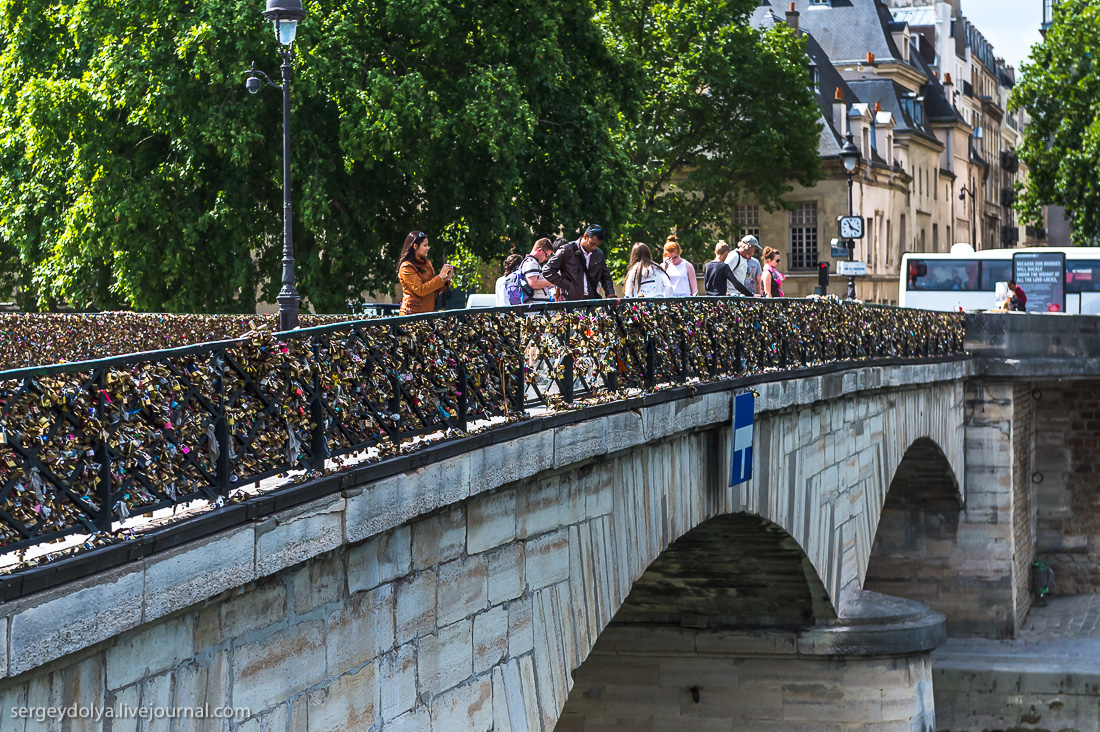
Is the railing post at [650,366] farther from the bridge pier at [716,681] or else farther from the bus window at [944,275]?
the bus window at [944,275]

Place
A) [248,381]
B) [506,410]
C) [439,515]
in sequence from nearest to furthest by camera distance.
A: [248,381] → [439,515] → [506,410]

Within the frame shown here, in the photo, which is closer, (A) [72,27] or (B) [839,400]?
(B) [839,400]

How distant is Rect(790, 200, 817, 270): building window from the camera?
Answer: 60750 mm

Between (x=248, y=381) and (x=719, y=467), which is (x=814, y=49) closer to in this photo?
(x=719, y=467)

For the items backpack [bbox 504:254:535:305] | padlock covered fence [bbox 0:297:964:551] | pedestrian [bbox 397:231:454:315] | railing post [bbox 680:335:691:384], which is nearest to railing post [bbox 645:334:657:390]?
padlock covered fence [bbox 0:297:964:551]

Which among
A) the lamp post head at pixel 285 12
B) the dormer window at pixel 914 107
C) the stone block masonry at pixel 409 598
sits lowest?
the stone block masonry at pixel 409 598

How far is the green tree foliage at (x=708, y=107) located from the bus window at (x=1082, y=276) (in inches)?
389

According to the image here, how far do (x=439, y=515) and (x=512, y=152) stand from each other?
60.8 ft

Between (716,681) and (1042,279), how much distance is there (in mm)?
21687

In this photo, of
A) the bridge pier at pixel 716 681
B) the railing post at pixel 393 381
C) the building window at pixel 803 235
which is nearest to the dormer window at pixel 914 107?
the building window at pixel 803 235

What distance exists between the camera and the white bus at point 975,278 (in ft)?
126

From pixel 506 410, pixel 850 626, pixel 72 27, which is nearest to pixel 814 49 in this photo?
pixel 72 27

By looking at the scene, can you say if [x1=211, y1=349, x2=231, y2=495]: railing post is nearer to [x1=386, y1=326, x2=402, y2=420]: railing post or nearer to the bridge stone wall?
[x1=386, y1=326, x2=402, y2=420]: railing post

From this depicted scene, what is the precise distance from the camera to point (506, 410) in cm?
790
